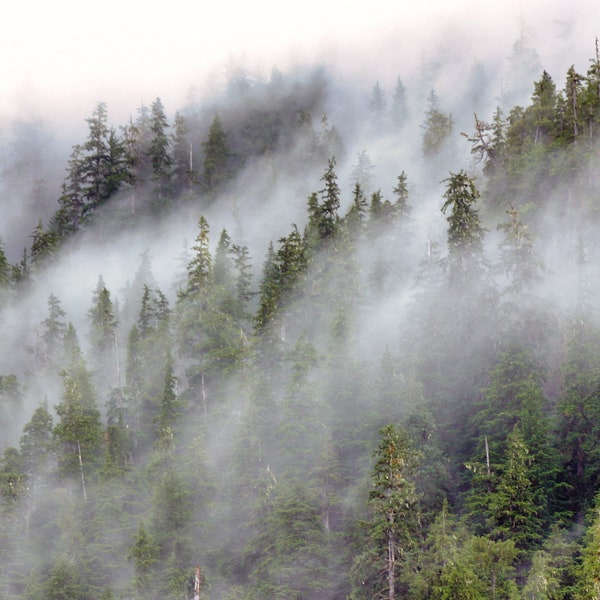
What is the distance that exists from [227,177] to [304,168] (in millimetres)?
14110

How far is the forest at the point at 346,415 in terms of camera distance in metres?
39.8

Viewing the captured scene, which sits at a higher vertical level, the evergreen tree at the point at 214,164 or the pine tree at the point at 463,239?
the evergreen tree at the point at 214,164

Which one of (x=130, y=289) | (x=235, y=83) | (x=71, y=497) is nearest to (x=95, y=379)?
(x=130, y=289)

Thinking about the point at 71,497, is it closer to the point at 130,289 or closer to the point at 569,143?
the point at 130,289

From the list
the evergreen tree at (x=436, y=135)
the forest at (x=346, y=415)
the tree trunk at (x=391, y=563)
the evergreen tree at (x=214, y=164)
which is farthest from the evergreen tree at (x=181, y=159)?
the tree trunk at (x=391, y=563)

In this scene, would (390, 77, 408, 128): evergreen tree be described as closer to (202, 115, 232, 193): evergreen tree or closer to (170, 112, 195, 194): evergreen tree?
(202, 115, 232, 193): evergreen tree

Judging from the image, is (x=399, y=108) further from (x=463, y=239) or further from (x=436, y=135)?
(x=463, y=239)

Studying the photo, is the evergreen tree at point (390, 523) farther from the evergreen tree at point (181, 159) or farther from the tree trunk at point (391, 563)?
the evergreen tree at point (181, 159)

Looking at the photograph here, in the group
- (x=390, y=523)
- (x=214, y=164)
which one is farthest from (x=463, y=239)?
(x=214, y=164)

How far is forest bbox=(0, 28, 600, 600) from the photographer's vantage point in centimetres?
3978

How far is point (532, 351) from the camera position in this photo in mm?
49562

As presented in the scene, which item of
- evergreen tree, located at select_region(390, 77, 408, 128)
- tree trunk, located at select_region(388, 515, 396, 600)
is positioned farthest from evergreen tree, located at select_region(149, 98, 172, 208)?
tree trunk, located at select_region(388, 515, 396, 600)

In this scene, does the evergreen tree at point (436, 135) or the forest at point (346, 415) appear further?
→ the evergreen tree at point (436, 135)

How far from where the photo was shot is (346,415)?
5338cm
